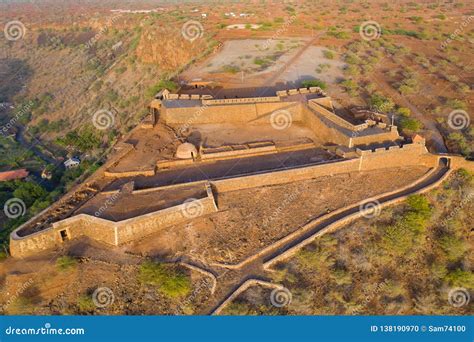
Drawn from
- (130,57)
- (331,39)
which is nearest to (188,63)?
(130,57)

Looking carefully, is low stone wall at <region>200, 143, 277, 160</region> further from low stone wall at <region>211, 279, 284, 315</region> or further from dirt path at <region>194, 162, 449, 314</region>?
low stone wall at <region>211, 279, 284, 315</region>

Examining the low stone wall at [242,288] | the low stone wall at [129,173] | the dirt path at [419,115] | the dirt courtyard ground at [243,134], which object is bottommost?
the dirt path at [419,115]

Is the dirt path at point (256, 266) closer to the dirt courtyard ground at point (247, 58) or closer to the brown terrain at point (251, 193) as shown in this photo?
the brown terrain at point (251, 193)

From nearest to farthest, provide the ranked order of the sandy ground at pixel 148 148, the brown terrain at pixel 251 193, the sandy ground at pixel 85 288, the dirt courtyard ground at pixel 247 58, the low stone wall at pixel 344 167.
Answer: the sandy ground at pixel 85 288 → the brown terrain at pixel 251 193 → the low stone wall at pixel 344 167 → the sandy ground at pixel 148 148 → the dirt courtyard ground at pixel 247 58

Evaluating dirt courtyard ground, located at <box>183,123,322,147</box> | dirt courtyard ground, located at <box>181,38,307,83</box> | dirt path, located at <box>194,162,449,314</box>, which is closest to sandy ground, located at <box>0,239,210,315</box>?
dirt path, located at <box>194,162,449,314</box>

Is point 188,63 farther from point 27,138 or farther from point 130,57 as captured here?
point 27,138

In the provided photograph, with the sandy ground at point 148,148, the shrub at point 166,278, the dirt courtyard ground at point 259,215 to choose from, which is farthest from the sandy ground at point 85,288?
the sandy ground at point 148,148

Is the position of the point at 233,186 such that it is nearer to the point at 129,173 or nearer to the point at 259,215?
the point at 259,215

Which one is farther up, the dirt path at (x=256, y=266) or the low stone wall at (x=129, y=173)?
the low stone wall at (x=129, y=173)

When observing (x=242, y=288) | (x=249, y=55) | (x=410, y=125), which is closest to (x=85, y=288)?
(x=242, y=288)
